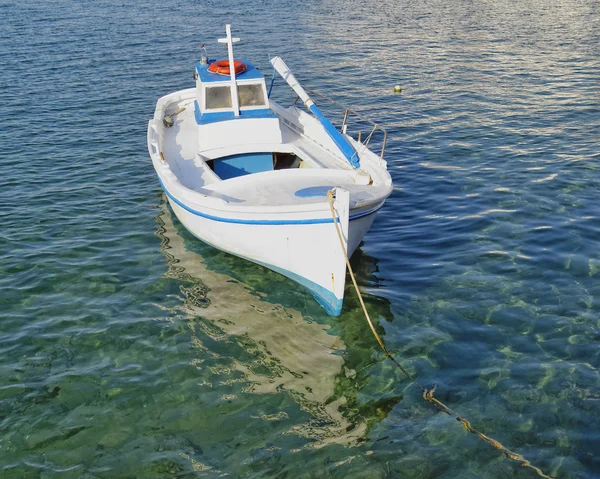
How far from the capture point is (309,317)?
1219 cm

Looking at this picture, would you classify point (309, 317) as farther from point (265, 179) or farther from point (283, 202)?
point (265, 179)

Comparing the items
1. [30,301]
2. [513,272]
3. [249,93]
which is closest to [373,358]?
[513,272]

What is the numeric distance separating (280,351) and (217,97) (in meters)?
8.00

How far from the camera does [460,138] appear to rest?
69.5ft

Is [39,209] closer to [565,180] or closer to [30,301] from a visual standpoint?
[30,301]

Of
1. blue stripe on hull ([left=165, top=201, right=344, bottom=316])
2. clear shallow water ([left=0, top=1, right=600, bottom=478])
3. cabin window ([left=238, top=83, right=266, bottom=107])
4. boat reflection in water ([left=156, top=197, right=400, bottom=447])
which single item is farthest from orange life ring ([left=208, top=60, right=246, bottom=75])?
blue stripe on hull ([left=165, top=201, right=344, bottom=316])

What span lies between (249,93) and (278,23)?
26.8 m

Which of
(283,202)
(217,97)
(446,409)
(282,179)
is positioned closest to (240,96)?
(217,97)

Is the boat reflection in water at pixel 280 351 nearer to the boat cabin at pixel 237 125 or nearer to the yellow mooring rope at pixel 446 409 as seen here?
the yellow mooring rope at pixel 446 409

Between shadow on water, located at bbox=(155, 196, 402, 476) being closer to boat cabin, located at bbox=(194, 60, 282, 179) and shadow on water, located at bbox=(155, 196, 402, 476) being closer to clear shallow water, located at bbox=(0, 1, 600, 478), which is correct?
clear shallow water, located at bbox=(0, 1, 600, 478)

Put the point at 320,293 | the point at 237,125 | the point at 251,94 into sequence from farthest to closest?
the point at 251,94, the point at 237,125, the point at 320,293

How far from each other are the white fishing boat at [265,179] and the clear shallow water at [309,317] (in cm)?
103

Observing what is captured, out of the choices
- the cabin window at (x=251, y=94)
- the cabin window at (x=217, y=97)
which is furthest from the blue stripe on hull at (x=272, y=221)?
the cabin window at (x=251, y=94)

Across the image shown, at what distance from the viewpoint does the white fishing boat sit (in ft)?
38.1
